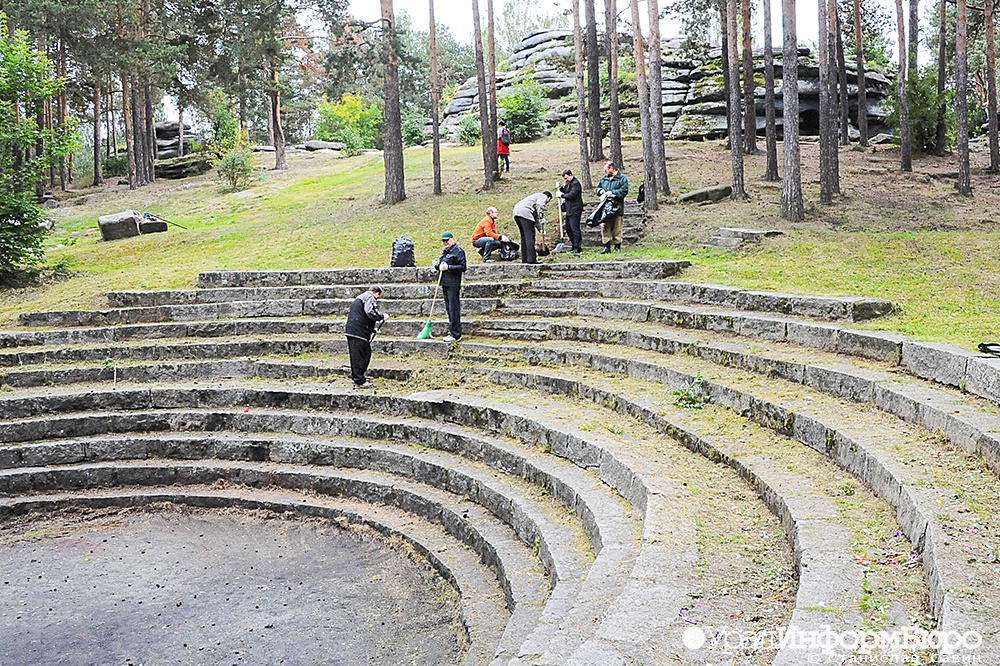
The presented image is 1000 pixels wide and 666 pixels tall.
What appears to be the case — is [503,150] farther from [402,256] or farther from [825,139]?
[402,256]

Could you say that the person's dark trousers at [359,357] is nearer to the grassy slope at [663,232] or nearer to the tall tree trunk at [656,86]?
the grassy slope at [663,232]

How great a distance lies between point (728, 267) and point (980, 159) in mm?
19917

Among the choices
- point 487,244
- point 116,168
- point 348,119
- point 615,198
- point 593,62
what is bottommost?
point 487,244

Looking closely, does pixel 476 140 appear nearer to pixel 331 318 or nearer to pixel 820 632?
pixel 331 318

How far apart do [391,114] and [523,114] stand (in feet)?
45.5

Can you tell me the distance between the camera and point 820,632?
3.71 metres

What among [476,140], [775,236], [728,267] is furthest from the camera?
[476,140]

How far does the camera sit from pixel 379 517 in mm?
8875

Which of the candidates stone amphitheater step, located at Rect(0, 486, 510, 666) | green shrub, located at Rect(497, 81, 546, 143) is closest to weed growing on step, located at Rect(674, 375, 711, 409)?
stone amphitheater step, located at Rect(0, 486, 510, 666)

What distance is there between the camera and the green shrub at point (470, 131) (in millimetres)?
36625

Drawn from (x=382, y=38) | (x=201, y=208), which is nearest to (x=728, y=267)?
(x=382, y=38)

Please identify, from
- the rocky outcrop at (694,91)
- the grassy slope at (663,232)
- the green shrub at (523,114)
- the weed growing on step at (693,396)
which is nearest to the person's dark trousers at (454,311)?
the grassy slope at (663,232)

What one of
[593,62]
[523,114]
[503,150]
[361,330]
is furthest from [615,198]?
[523,114]

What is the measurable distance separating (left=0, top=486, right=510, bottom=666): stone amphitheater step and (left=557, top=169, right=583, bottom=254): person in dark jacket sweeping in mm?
7492
